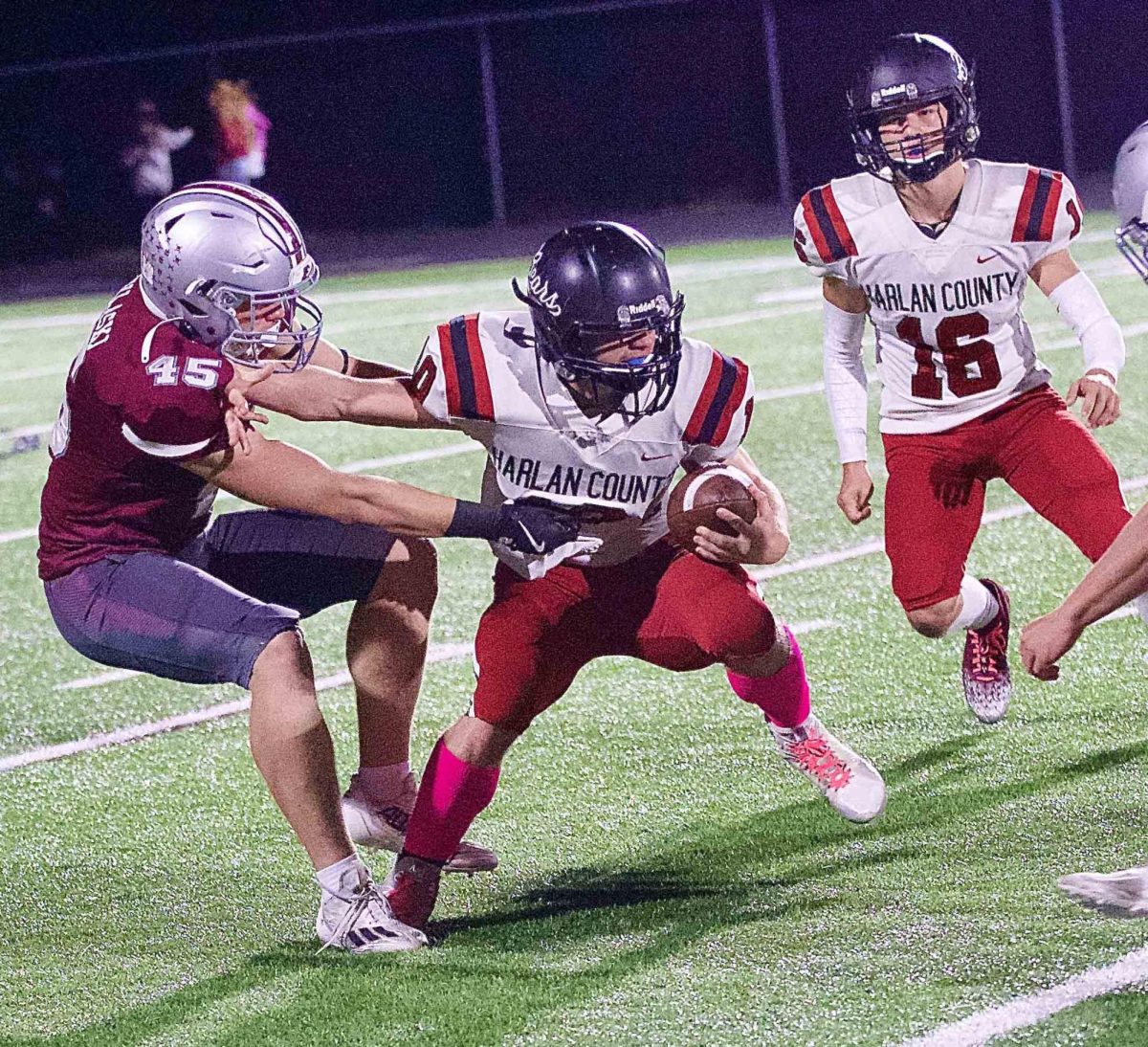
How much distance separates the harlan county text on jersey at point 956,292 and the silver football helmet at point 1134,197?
0.84m

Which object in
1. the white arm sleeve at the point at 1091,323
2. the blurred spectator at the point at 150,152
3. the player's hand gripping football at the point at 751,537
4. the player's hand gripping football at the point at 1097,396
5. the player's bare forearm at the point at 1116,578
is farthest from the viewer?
the blurred spectator at the point at 150,152

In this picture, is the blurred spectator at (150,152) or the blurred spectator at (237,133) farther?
the blurred spectator at (150,152)

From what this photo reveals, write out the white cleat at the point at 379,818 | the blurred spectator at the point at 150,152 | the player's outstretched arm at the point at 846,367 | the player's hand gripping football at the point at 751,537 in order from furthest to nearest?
the blurred spectator at the point at 150,152 < the player's outstretched arm at the point at 846,367 < the white cleat at the point at 379,818 < the player's hand gripping football at the point at 751,537

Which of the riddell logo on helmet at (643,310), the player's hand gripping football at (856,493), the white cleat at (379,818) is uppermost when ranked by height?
the riddell logo on helmet at (643,310)

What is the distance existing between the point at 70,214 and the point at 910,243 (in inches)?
604

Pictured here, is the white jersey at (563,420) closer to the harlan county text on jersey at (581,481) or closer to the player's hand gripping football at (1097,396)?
the harlan county text on jersey at (581,481)

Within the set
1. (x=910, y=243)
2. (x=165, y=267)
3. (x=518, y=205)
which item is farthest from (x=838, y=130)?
(x=165, y=267)

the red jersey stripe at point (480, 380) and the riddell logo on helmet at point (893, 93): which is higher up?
the riddell logo on helmet at point (893, 93)

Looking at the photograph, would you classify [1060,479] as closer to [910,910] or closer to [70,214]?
[910,910]

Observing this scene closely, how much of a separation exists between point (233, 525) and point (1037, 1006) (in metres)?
1.88

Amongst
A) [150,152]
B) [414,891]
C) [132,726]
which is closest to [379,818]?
[414,891]

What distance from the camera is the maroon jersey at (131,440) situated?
3717 mm

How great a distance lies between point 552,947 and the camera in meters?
3.71

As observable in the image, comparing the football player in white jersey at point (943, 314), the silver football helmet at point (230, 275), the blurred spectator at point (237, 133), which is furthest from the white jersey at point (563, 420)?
the blurred spectator at point (237, 133)
